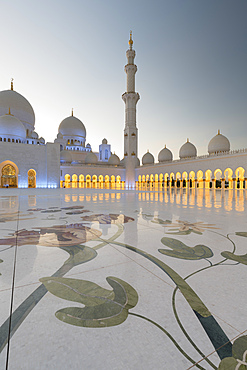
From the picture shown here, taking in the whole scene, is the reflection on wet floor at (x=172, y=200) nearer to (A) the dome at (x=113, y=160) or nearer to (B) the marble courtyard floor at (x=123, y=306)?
(B) the marble courtyard floor at (x=123, y=306)

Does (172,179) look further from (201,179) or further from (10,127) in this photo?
(10,127)

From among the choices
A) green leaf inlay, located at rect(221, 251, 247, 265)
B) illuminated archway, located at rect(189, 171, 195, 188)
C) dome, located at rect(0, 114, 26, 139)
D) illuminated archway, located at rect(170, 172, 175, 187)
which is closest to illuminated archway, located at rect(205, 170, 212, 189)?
illuminated archway, located at rect(189, 171, 195, 188)

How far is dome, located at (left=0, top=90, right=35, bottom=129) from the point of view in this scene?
2302 cm

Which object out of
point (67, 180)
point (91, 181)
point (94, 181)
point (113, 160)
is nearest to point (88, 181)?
point (91, 181)

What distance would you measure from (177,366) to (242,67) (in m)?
24.1

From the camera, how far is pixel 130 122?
2611cm

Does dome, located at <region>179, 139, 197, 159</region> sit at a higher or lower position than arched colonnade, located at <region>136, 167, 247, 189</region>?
higher

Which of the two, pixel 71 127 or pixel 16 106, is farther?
pixel 71 127

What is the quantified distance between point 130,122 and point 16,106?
50.0 ft

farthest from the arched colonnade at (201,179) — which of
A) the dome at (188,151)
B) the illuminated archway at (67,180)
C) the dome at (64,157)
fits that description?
the dome at (64,157)

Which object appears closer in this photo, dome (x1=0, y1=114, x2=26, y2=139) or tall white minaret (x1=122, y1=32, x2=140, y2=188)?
dome (x1=0, y1=114, x2=26, y2=139)

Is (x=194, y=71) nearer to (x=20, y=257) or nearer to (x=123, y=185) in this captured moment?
(x=123, y=185)

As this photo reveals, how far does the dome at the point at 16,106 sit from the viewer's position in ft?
75.5

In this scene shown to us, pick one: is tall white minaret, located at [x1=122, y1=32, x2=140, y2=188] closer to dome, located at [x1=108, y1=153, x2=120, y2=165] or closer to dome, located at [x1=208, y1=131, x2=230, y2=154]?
dome, located at [x1=108, y1=153, x2=120, y2=165]
